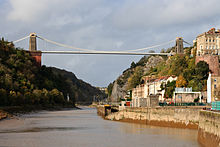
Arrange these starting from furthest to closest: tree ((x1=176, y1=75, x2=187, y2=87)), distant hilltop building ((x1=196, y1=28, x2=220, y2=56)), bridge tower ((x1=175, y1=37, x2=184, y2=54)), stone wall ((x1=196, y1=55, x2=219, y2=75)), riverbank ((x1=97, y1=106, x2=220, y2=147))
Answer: bridge tower ((x1=175, y1=37, x2=184, y2=54))
distant hilltop building ((x1=196, y1=28, x2=220, y2=56))
stone wall ((x1=196, y1=55, x2=219, y2=75))
tree ((x1=176, y1=75, x2=187, y2=87))
riverbank ((x1=97, y1=106, x2=220, y2=147))

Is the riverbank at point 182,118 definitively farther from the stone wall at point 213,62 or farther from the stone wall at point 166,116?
the stone wall at point 213,62

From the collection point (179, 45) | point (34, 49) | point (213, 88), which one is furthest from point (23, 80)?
point (213, 88)

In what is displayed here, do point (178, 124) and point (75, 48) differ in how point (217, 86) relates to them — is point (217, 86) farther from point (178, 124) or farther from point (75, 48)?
point (75, 48)

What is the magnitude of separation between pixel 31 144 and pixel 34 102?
68.4 metres

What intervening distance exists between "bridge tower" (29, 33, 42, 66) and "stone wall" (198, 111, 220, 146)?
353ft

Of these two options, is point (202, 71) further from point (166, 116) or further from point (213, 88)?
point (166, 116)

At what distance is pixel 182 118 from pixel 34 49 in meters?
108

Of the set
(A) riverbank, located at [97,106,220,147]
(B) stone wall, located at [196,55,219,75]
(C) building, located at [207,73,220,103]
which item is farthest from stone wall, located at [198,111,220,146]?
(B) stone wall, located at [196,55,219,75]

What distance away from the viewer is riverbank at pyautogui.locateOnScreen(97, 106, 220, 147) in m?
19.6

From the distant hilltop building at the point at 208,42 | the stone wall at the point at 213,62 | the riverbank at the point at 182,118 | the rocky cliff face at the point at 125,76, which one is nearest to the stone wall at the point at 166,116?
the riverbank at the point at 182,118

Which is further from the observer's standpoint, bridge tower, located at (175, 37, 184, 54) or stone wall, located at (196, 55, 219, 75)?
bridge tower, located at (175, 37, 184, 54)

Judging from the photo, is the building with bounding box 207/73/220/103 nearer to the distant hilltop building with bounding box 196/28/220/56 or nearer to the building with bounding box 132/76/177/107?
the building with bounding box 132/76/177/107

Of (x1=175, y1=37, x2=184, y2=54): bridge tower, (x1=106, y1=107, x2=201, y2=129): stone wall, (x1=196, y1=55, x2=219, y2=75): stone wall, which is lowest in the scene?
(x1=106, y1=107, x2=201, y2=129): stone wall

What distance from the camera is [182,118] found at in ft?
106
